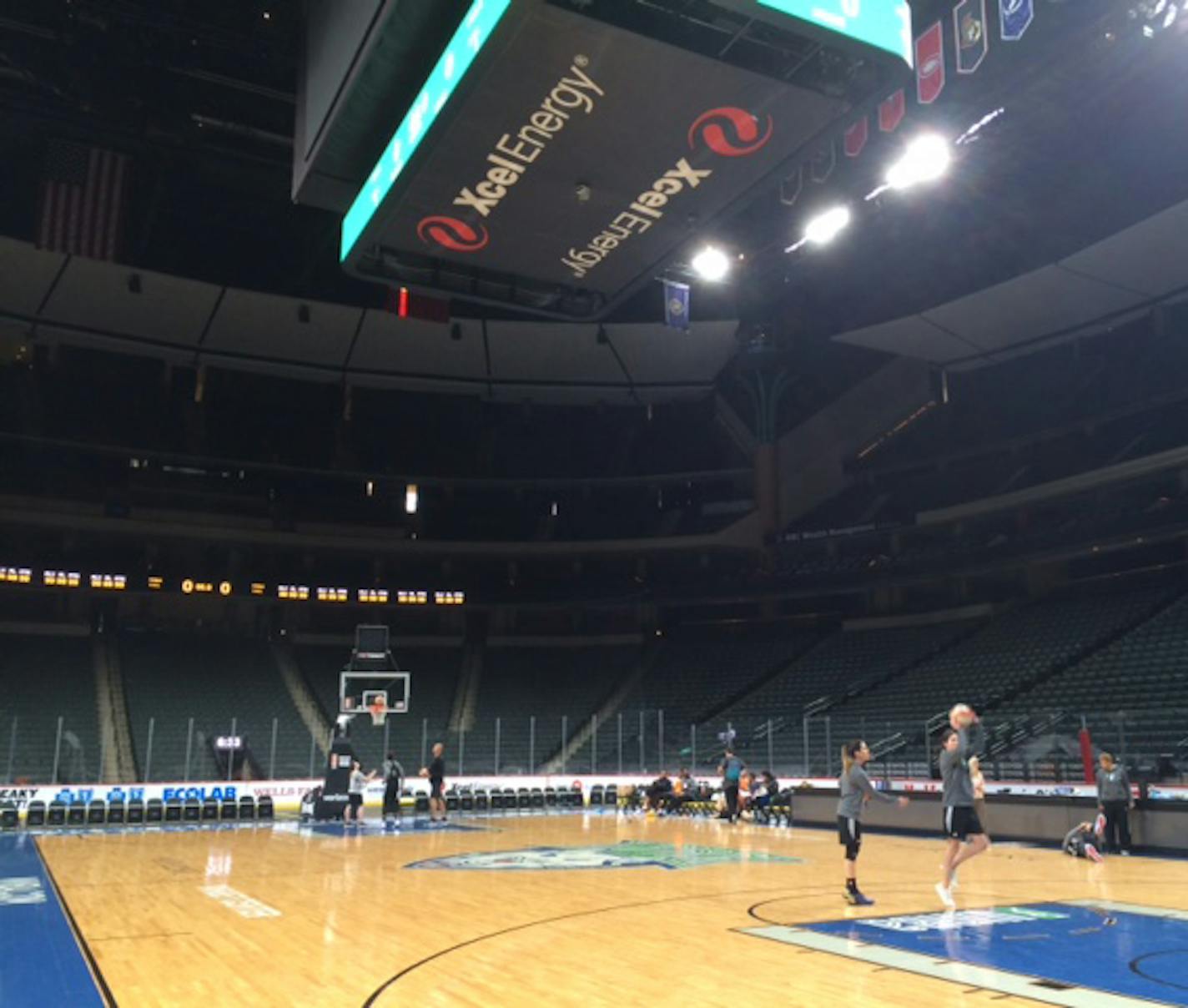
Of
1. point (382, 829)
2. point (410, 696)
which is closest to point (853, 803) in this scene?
point (382, 829)

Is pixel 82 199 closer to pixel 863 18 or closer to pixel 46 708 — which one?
pixel 46 708

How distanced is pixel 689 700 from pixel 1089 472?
1372 cm

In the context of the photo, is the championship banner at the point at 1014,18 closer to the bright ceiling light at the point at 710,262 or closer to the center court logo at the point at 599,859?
the bright ceiling light at the point at 710,262

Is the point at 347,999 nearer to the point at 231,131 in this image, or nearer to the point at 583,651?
the point at 231,131

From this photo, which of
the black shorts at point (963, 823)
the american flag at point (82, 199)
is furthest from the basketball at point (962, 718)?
the american flag at point (82, 199)

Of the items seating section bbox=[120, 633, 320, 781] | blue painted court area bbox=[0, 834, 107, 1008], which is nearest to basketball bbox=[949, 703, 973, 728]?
blue painted court area bbox=[0, 834, 107, 1008]

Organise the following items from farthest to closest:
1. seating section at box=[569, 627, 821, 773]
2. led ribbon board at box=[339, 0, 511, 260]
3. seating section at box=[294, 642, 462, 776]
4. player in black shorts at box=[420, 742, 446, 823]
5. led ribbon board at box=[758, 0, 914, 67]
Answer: seating section at box=[294, 642, 462, 776] < seating section at box=[569, 627, 821, 773] < player in black shorts at box=[420, 742, 446, 823] < led ribbon board at box=[339, 0, 511, 260] < led ribbon board at box=[758, 0, 914, 67]

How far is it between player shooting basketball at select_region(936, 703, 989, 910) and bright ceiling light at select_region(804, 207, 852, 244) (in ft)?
34.1

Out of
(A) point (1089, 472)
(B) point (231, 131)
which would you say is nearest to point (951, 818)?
(B) point (231, 131)

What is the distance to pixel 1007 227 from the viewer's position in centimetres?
2203

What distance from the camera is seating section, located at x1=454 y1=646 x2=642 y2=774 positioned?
30.2 m

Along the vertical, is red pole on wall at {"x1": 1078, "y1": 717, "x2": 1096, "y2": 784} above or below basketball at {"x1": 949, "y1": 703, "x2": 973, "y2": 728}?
below

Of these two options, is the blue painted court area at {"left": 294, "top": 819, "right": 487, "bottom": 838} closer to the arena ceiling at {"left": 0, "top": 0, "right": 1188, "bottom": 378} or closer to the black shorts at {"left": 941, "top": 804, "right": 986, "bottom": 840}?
the black shorts at {"left": 941, "top": 804, "right": 986, "bottom": 840}

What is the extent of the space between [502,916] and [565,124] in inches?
272
